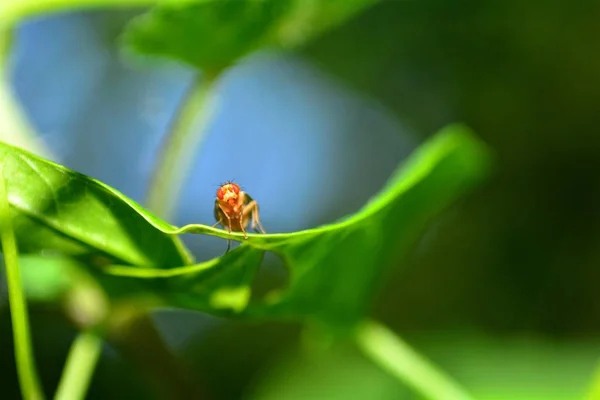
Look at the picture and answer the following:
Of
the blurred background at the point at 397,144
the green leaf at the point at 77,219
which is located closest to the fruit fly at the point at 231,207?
the green leaf at the point at 77,219

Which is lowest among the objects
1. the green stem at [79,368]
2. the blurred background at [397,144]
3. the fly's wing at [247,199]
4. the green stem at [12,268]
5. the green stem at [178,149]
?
the green stem at [12,268]

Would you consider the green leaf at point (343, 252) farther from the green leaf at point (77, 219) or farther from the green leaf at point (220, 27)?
the green leaf at point (220, 27)

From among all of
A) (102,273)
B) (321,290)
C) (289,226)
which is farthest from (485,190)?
(102,273)

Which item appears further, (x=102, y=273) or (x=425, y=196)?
(x=425, y=196)

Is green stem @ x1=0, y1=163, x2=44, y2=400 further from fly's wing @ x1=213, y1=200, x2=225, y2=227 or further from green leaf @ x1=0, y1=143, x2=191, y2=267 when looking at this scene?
fly's wing @ x1=213, y1=200, x2=225, y2=227

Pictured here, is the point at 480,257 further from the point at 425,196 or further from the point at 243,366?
the point at 425,196

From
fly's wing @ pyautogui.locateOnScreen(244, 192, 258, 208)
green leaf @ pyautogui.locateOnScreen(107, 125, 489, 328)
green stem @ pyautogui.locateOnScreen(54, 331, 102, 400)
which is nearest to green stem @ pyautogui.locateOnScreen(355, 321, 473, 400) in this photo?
green leaf @ pyautogui.locateOnScreen(107, 125, 489, 328)

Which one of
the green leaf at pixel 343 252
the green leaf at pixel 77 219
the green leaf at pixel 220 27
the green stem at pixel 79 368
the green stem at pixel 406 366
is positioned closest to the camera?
the green leaf at pixel 77 219

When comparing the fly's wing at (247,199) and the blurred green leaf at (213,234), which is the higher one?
the fly's wing at (247,199)

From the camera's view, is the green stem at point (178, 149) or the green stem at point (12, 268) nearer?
the green stem at point (12, 268)
